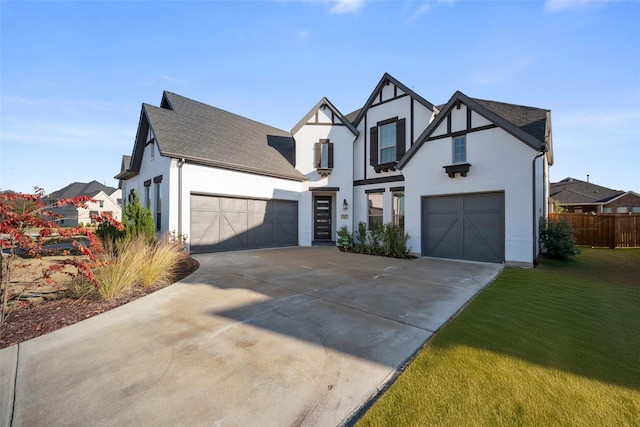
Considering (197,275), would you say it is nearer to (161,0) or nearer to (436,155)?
(161,0)

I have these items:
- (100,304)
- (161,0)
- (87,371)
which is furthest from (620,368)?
(161,0)

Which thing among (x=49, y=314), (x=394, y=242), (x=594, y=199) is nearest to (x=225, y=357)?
(x=49, y=314)

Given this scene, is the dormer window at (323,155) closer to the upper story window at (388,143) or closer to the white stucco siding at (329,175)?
the white stucco siding at (329,175)

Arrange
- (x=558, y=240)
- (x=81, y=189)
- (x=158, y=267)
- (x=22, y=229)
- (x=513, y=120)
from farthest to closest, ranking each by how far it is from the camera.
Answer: (x=81, y=189) < (x=513, y=120) < (x=558, y=240) < (x=158, y=267) < (x=22, y=229)

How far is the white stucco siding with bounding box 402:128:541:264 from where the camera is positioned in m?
8.02

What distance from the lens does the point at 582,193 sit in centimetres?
2708

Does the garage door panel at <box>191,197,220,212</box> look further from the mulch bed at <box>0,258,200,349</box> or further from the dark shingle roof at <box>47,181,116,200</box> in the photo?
the dark shingle roof at <box>47,181,116,200</box>

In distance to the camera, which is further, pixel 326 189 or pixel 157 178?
pixel 326 189

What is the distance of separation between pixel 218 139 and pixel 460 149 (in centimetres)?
1024

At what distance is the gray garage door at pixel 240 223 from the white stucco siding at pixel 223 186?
0.94ft

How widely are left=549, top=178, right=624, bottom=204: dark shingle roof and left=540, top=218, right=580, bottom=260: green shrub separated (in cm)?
2249

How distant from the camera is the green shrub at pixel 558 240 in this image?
30.6ft

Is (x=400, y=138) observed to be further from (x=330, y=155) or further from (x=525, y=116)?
(x=525, y=116)

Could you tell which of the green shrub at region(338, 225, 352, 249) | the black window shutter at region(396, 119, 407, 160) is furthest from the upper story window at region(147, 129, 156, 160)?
the black window shutter at region(396, 119, 407, 160)
